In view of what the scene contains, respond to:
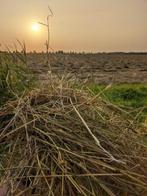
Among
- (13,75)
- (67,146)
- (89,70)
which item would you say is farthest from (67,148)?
(89,70)

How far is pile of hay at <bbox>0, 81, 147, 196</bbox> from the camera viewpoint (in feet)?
8.58

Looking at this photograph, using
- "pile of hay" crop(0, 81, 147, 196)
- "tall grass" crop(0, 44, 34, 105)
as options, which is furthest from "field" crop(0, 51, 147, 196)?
"tall grass" crop(0, 44, 34, 105)

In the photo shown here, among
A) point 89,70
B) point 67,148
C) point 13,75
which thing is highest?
point 13,75

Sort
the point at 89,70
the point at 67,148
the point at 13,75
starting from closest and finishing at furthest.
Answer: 1. the point at 67,148
2. the point at 13,75
3. the point at 89,70

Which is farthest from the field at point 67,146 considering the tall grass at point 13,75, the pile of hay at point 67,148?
the tall grass at point 13,75

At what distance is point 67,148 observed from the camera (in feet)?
8.95

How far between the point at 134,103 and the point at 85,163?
26.5 ft

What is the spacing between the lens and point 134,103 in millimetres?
10594

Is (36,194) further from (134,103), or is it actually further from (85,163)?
(134,103)

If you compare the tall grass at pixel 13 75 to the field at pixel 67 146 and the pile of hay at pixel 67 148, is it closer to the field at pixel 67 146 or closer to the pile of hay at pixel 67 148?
the field at pixel 67 146

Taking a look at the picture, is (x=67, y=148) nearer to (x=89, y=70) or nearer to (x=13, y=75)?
(x=13, y=75)

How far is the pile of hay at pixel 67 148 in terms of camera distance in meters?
2.62

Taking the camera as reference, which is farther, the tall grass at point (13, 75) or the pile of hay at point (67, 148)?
the tall grass at point (13, 75)

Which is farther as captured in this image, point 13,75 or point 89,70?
point 89,70
